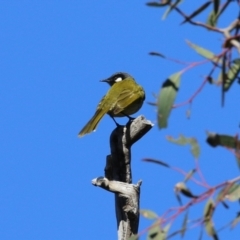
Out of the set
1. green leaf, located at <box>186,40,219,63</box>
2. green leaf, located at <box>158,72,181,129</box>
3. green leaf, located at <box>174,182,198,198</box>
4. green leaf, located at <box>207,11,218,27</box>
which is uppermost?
green leaf, located at <box>207,11,218,27</box>

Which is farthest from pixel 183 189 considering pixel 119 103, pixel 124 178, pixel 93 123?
pixel 119 103

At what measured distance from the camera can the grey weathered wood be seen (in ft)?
11.8

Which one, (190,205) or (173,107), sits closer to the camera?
(190,205)

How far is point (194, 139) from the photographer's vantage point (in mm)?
1832

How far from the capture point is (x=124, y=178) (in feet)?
12.6

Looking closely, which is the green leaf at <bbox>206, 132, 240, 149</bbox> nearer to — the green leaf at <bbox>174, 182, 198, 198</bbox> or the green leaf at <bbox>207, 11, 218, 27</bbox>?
the green leaf at <bbox>174, 182, 198, 198</bbox>

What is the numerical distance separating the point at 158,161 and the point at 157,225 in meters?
0.15

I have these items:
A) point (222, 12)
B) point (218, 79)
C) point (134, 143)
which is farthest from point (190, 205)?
point (134, 143)

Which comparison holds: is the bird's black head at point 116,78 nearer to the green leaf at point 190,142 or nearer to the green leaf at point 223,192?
the green leaf at point 190,142

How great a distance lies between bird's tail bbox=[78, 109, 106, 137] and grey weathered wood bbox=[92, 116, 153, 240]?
3.19 ft

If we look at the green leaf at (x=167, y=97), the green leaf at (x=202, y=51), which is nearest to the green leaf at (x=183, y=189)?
the green leaf at (x=167, y=97)

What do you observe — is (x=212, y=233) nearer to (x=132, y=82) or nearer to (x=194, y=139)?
(x=194, y=139)

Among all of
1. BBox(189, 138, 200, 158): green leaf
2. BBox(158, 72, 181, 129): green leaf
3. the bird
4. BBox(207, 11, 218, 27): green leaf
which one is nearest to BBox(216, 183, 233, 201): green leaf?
BBox(189, 138, 200, 158): green leaf

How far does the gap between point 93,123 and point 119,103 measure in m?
0.34
